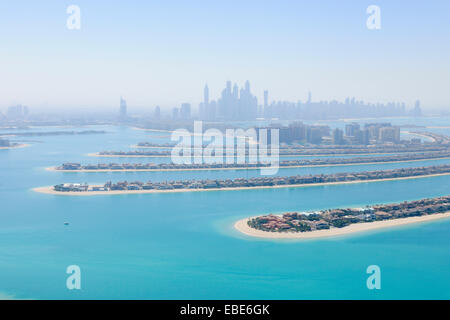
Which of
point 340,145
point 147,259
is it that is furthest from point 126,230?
point 340,145

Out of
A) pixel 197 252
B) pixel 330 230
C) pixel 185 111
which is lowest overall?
pixel 197 252

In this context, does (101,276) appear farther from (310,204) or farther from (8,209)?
(310,204)

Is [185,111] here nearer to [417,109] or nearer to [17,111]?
[17,111]

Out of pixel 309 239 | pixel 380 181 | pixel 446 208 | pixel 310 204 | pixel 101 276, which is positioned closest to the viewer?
pixel 101 276

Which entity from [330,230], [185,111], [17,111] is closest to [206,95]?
[185,111]

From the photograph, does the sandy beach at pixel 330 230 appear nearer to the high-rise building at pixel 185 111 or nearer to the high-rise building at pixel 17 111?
the high-rise building at pixel 185 111

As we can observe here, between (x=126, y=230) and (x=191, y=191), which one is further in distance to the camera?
(x=191, y=191)

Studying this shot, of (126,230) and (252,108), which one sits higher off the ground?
(252,108)

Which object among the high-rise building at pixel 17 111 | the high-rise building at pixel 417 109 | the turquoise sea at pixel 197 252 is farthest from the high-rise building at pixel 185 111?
the turquoise sea at pixel 197 252

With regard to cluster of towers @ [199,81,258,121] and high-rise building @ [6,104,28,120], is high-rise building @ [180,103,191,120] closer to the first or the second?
cluster of towers @ [199,81,258,121]
